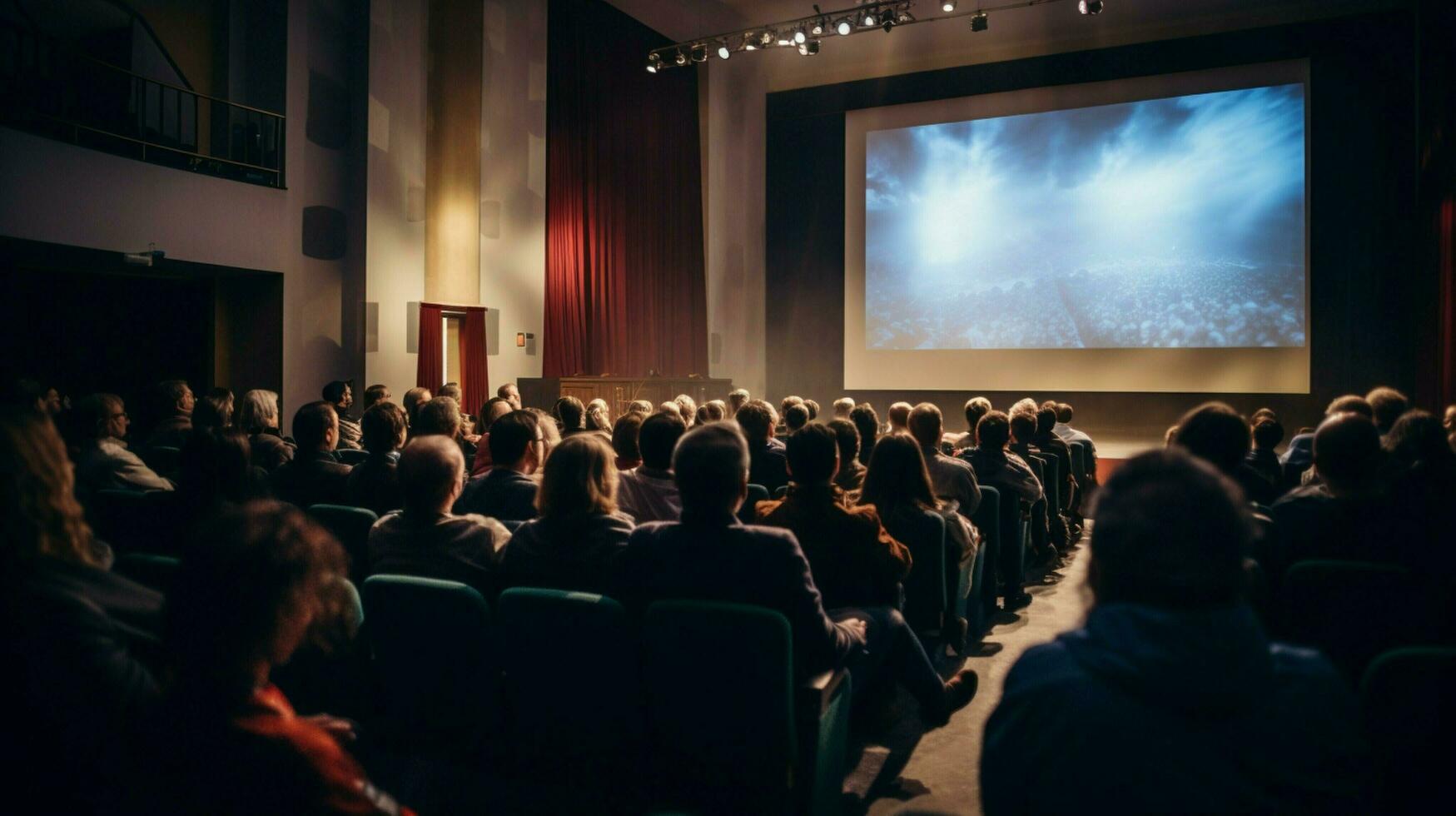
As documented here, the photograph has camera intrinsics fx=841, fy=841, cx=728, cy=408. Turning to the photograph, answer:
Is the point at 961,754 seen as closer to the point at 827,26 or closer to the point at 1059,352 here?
the point at 1059,352

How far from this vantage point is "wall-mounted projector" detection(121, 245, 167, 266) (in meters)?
7.08

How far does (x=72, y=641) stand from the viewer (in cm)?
118

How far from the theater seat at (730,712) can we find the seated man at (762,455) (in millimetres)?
2157

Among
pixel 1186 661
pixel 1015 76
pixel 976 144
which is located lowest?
pixel 1186 661

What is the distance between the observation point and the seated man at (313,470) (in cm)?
340

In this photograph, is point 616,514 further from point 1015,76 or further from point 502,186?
point 1015,76

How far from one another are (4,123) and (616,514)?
666 cm

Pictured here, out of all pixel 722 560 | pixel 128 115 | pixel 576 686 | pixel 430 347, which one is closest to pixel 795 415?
pixel 722 560

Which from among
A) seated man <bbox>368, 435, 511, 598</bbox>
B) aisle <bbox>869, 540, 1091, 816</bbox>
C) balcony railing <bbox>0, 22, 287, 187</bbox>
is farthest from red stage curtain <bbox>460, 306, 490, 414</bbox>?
seated man <bbox>368, 435, 511, 598</bbox>

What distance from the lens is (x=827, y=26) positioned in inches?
426

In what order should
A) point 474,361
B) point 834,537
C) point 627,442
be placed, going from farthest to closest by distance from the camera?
point 474,361 < point 627,442 < point 834,537

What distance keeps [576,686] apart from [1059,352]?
1084cm

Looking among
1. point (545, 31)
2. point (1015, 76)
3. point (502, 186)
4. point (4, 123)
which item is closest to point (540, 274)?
point (502, 186)

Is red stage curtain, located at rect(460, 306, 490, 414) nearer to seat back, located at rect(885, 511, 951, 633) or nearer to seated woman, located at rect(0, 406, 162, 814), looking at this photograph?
seat back, located at rect(885, 511, 951, 633)
